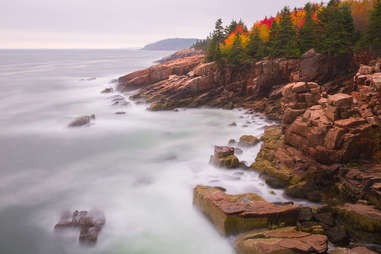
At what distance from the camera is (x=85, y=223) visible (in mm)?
11891

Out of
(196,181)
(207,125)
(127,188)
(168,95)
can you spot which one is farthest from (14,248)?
(168,95)

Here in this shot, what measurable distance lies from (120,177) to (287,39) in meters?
30.9

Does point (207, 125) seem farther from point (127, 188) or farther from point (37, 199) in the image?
point (37, 199)

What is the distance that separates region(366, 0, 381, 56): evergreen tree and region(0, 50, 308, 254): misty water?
16.1 meters

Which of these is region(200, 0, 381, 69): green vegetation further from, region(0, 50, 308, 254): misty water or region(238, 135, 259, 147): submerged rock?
region(238, 135, 259, 147): submerged rock

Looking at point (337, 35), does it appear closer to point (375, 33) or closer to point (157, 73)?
point (375, 33)

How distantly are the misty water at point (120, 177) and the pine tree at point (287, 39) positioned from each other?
1128 cm

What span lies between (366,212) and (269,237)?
5134 mm

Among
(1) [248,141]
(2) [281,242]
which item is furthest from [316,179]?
(1) [248,141]

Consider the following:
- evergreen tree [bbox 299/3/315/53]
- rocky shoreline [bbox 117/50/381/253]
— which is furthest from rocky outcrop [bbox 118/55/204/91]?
rocky shoreline [bbox 117/50/381/253]

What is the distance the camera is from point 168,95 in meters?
39.8

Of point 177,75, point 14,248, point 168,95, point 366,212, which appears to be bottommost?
point 14,248

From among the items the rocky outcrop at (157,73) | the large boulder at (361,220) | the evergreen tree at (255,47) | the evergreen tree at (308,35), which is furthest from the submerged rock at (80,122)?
the evergreen tree at (308,35)

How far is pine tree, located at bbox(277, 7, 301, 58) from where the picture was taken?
33.2 m
